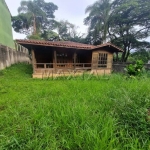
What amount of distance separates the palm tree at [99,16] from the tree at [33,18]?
7.69 metres

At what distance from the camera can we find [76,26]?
82.6ft

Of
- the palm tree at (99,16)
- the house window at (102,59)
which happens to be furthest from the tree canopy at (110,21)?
the house window at (102,59)

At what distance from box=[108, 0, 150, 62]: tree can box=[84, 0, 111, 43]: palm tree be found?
837 mm

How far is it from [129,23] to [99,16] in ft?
16.1

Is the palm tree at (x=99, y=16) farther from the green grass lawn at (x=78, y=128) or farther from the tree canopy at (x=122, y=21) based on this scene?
the green grass lawn at (x=78, y=128)

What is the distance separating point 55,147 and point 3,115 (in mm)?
1563

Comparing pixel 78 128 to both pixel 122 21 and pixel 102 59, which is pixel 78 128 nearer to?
pixel 102 59

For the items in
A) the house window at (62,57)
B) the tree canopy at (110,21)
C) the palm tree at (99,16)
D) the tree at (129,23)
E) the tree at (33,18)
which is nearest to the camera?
the house window at (62,57)

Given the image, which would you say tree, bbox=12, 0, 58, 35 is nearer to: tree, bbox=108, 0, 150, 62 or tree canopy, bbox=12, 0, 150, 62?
tree canopy, bbox=12, 0, 150, 62

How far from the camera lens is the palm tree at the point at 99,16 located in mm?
16798

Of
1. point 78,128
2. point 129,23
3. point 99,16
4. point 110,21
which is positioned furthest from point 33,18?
point 78,128

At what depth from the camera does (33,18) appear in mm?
16859

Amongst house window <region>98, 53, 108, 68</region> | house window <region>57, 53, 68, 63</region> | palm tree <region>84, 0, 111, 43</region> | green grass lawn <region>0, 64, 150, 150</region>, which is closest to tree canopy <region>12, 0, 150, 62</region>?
palm tree <region>84, 0, 111, 43</region>

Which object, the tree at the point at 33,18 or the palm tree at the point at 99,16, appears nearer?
the tree at the point at 33,18
